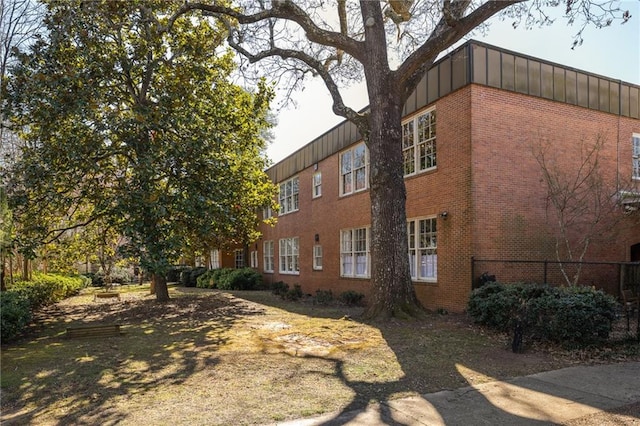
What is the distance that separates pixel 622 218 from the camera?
14.4 metres

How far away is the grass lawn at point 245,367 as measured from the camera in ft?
17.1

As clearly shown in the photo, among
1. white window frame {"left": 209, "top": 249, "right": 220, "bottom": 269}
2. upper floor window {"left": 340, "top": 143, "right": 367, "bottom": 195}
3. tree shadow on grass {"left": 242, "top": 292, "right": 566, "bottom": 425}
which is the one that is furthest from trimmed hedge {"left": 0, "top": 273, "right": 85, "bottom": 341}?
white window frame {"left": 209, "top": 249, "right": 220, "bottom": 269}

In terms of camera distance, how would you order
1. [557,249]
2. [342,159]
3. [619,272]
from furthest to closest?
[342,159] → [619,272] → [557,249]

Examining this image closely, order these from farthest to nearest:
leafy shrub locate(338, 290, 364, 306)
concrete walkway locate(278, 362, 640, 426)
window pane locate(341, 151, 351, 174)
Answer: window pane locate(341, 151, 351, 174), leafy shrub locate(338, 290, 364, 306), concrete walkway locate(278, 362, 640, 426)

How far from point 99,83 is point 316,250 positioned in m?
13.1

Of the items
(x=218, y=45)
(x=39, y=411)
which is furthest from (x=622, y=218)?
(x=39, y=411)

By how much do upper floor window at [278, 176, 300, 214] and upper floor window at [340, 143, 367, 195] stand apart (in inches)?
241

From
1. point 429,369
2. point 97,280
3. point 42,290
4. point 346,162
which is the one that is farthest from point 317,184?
point 97,280

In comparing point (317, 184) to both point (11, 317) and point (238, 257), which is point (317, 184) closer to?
point (238, 257)

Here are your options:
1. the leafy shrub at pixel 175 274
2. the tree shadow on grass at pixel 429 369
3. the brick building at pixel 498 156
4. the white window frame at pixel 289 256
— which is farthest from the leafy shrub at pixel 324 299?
the leafy shrub at pixel 175 274

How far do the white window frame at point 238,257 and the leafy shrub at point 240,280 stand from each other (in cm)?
710

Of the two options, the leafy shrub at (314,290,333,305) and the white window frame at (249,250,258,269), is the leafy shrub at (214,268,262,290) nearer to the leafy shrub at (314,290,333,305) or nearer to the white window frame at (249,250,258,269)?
the white window frame at (249,250,258,269)

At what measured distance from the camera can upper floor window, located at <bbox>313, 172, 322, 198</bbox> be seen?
22.4 m

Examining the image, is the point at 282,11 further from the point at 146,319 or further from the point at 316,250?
the point at 316,250
